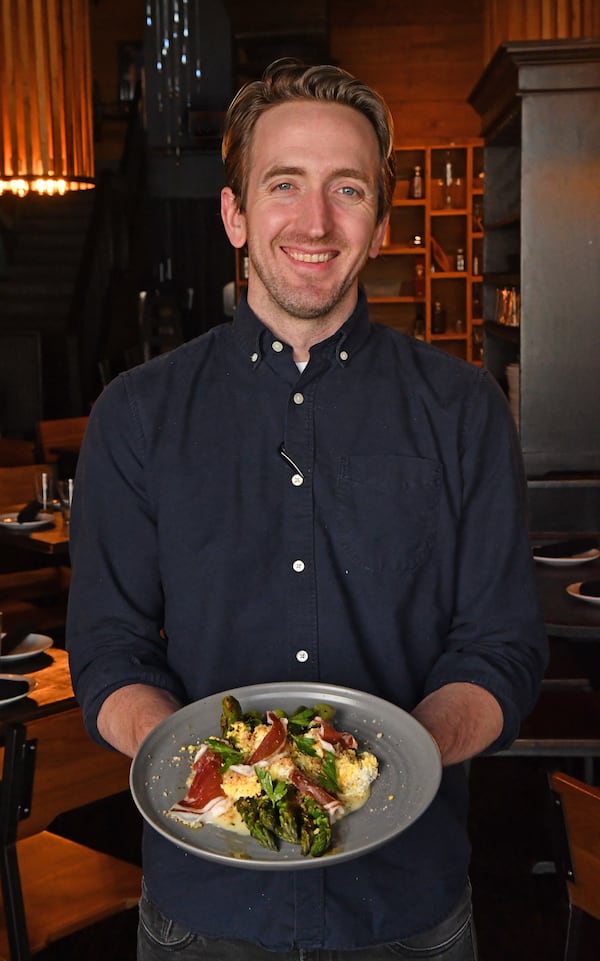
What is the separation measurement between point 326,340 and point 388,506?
10.0 inches

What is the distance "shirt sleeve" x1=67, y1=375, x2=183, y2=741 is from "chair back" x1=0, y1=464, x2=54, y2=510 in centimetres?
403

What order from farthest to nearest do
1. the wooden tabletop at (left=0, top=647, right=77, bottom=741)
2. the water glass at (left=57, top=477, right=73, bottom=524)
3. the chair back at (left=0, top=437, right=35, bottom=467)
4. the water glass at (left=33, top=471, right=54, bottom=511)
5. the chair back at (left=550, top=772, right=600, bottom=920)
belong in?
the chair back at (left=0, top=437, right=35, bottom=467) → the water glass at (left=33, top=471, right=54, bottom=511) → the water glass at (left=57, top=477, right=73, bottom=524) → the wooden tabletop at (left=0, top=647, right=77, bottom=741) → the chair back at (left=550, top=772, right=600, bottom=920)

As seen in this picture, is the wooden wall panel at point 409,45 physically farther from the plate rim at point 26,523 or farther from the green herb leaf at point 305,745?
the green herb leaf at point 305,745

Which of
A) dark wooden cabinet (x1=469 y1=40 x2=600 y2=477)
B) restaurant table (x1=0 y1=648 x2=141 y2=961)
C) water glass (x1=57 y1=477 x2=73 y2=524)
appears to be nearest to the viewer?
restaurant table (x1=0 y1=648 x2=141 y2=961)

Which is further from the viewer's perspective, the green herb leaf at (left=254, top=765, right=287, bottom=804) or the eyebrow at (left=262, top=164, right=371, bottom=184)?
the eyebrow at (left=262, top=164, right=371, bottom=184)

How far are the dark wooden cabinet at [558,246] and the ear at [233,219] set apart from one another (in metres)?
4.11

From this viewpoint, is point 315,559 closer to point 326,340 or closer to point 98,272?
point 326,340

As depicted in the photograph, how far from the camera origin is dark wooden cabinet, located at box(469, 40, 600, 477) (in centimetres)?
541

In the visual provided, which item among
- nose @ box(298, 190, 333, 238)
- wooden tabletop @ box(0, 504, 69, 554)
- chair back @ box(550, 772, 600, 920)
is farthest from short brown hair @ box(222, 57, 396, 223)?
wooden tabletop @ box(0, 504, 69, 554)

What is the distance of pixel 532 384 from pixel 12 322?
6.69 metres

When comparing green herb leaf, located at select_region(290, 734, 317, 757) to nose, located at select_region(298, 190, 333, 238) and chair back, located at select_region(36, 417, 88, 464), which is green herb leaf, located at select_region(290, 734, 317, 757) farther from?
chair back, located at select_region(36, 417, 88, 464)

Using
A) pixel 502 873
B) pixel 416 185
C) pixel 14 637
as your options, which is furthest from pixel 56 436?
pixel 502 873

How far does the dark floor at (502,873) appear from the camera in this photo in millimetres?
3074

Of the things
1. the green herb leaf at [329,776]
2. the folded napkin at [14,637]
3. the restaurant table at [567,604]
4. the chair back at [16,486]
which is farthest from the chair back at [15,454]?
the green herb leaf at [329,776]
